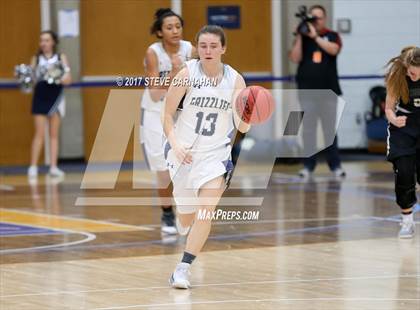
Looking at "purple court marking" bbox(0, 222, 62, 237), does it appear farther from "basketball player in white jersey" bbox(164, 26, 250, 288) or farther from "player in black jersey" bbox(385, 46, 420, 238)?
"player in black jersey" bbox(385, 46, 420, 238)

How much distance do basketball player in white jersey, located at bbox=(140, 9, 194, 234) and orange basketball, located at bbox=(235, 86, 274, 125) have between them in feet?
6.17

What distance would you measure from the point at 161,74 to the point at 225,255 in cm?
196

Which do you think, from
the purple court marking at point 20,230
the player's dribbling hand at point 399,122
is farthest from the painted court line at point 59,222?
the player's dribbling hand at point 399,122

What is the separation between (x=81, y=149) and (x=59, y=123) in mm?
1034

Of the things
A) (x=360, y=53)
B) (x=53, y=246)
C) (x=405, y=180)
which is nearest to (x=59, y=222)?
(x=53, y=246)

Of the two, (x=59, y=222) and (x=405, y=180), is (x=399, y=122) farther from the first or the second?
(x=59, y=222)

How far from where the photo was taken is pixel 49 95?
15938mm

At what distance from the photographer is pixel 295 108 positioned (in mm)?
16859

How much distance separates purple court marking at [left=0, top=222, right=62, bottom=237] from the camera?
11070 millimetres

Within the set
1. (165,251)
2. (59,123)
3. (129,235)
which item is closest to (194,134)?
(165,251)

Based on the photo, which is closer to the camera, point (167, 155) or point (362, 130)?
point (167, 155)

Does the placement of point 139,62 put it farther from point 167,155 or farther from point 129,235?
point 167,155

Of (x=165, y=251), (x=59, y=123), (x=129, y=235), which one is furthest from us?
(x=59, y=123)

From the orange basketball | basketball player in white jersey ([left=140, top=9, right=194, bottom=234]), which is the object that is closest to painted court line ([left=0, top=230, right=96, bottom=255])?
basketball player in white jersey ([left=140, top=9, right=194, bottom=234])
